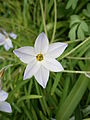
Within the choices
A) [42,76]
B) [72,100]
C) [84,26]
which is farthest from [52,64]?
[84,26]

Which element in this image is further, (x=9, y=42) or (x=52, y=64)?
(x=9, y=42)

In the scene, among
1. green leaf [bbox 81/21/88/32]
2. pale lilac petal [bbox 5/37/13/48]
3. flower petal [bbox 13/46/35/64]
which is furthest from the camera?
pale lilac petal [bbox 5/37/13/48]

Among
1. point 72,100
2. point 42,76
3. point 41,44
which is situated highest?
point 41,44

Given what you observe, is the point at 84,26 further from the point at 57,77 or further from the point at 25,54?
the point at 25,54

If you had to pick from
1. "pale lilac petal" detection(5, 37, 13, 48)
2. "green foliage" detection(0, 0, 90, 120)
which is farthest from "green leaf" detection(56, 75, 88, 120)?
"pale lilac petal" detection(5, 37, 13, 48)

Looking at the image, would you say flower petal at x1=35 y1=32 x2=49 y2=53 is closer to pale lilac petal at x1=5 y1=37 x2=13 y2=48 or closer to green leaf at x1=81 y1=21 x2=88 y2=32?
green leaf at x1=81 y1=21 x2=88 y2=32

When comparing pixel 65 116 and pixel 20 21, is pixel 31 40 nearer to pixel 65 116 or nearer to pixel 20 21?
pixel 20 21

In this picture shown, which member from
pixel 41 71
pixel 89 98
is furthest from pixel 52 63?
pixel 89 98
